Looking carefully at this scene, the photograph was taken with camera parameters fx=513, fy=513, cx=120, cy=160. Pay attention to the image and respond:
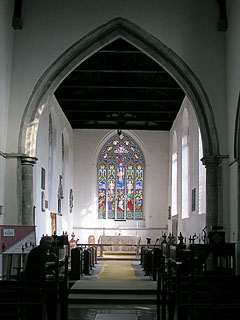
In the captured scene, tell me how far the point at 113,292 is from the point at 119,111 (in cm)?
1082

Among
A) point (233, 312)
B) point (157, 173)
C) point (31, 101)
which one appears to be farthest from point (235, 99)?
point (157, 173)

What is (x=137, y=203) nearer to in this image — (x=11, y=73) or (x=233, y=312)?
(x=11, y=73)

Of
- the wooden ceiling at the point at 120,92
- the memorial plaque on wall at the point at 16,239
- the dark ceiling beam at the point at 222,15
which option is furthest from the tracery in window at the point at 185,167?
the memorial plaque on wall at the point at 16,239

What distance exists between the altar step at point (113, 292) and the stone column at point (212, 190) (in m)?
1.93

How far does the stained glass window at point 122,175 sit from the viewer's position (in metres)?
24.0

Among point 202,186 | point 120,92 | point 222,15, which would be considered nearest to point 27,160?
point 222,15

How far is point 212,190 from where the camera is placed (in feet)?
37.2

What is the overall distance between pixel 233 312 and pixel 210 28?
8.22 metres

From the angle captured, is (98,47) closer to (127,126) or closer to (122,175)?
(127,126)

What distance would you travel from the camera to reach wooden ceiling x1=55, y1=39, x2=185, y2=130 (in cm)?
1491

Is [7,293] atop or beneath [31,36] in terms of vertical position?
beneath

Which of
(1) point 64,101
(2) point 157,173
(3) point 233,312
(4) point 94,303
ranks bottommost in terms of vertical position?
(4) point 94,303

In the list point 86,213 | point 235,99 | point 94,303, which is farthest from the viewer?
point 86,213

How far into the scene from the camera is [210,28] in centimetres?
1195
